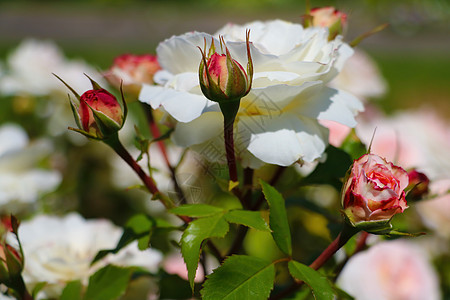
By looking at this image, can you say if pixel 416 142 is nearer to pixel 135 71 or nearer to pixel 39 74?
pixel 135 71

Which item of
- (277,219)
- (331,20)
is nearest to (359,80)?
(331,20)

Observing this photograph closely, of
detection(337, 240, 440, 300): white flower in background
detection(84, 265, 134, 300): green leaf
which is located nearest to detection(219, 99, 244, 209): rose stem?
detection(84, 265, 134, 300): green leaf

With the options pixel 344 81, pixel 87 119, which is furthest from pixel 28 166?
pixel 344 81

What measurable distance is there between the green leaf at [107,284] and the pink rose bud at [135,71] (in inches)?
6.6

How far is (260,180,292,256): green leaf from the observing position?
357mm

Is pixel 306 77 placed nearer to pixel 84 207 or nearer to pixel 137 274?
pixel 137 274

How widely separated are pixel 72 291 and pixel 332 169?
23cm

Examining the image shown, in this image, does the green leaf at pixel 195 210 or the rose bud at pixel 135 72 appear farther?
the rose bud at pixel 135 72

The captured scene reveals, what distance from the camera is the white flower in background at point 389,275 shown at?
59cm

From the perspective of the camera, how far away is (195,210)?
360 millimetres

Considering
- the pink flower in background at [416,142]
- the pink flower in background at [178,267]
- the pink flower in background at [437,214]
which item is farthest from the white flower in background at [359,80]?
the pink flower in background at [178,267]

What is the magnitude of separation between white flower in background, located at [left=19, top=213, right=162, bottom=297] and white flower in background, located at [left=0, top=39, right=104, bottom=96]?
334 mm

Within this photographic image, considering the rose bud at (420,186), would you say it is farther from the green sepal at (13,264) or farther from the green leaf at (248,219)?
the green sepal at (13,264)

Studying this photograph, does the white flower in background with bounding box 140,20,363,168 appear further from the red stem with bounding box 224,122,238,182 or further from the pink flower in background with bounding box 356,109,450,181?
the pink flower in background with bounding box 356,109,450,181
